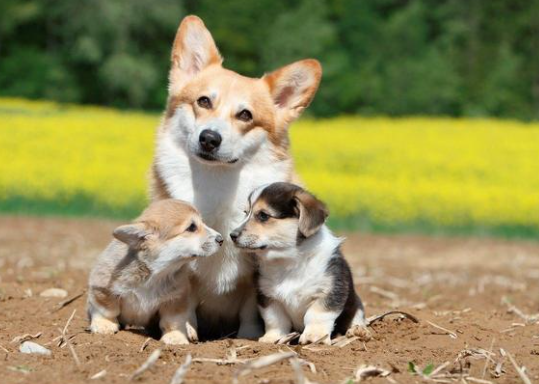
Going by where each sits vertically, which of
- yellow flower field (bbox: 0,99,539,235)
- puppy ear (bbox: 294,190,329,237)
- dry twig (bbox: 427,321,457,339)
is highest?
puppy ear (bbox: 294,190,329,237)

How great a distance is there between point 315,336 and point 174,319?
2.73ft

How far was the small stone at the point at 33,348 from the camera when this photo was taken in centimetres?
494

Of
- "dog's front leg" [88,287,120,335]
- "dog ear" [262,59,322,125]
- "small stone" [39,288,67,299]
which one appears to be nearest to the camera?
"dog's front leg" [88,287,120,335]

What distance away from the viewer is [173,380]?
164 inches

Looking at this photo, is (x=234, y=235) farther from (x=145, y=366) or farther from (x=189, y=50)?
(x=189, y=50)

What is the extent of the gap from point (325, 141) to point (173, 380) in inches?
749

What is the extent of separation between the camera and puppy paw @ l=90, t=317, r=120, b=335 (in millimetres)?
5492

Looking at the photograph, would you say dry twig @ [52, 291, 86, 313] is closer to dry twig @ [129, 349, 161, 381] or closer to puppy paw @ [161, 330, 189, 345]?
puppy paw @ [161, 330, 189, 345]

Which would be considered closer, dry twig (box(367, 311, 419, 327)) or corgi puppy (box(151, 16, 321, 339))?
corgi puppy (box(151, 16, 321, 339))

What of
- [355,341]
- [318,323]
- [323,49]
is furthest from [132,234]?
[323,49]

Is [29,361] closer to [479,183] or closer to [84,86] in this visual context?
[479,183]

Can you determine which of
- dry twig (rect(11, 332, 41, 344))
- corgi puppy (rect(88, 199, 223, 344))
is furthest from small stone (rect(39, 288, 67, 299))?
corgi puppy (rect(88, 199, 223, 344))

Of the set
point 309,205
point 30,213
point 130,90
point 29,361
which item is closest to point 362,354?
point 309,205

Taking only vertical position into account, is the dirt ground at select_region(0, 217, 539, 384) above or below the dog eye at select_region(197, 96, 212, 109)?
below
